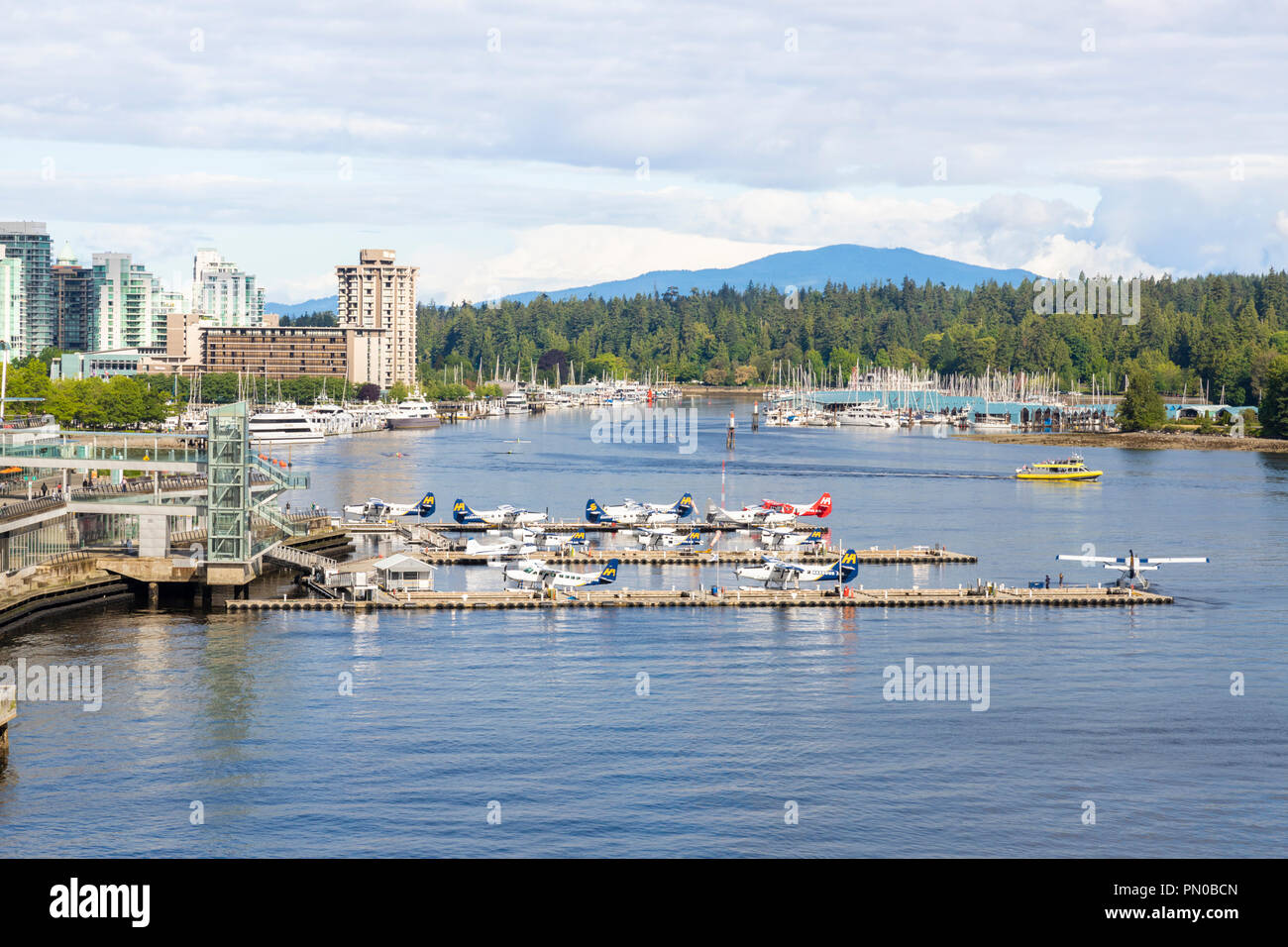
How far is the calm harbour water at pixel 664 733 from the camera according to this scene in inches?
1567

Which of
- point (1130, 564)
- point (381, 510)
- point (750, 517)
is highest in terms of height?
point (381, 510)

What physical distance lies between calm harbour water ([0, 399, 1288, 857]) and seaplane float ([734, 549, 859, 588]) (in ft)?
7.48

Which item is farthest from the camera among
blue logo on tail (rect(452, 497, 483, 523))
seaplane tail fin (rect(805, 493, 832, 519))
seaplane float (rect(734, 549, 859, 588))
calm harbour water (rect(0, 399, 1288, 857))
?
seaplane tail fin (rect(805, 493, 832, 519))

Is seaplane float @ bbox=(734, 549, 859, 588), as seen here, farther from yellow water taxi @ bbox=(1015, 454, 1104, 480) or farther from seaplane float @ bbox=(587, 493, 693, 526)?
yellow water taxi @ bbox=(1015, 454, 1104, 480)

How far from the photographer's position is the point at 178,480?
3297 inches

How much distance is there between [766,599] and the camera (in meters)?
75.2

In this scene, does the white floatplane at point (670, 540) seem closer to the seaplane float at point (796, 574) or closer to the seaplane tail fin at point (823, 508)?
the seaplane float at point (796, 574)

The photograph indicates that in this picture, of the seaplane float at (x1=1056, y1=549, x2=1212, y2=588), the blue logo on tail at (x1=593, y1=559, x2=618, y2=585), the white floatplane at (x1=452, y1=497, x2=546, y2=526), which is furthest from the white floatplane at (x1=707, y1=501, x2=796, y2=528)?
the blue logo on tail at (x1=593, y1=559, x2=618, y2=585)

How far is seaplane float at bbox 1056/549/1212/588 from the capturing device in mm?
79812

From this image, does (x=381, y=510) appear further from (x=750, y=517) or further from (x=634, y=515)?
(x=750, y=517)

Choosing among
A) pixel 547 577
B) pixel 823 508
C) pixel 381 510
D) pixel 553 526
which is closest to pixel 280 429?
pixel 381 510

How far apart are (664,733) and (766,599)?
86.9ft

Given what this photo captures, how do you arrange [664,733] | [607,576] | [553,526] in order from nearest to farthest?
1. [664,733]
2. [607,576]
3. [553,526]

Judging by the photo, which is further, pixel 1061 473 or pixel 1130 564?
pixel 1061 473
